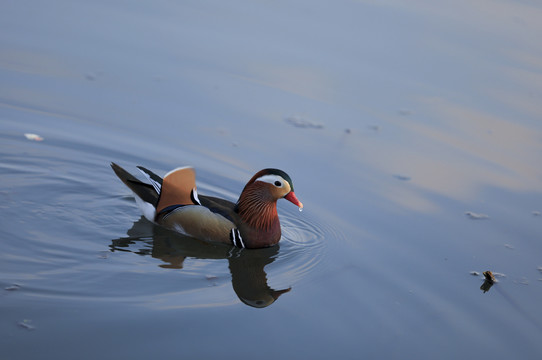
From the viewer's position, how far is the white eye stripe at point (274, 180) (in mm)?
7465

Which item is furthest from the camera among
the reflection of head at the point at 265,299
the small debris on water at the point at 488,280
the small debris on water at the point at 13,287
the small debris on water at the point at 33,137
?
the small debris on water at the point at 33,137

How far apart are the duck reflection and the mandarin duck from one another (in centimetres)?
10

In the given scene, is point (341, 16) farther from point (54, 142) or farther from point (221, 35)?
point (54, 142)

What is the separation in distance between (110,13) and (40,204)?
18.8ft

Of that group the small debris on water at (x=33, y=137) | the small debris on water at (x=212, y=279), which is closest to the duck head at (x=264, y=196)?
the small debris on water at (x=212, y=279)

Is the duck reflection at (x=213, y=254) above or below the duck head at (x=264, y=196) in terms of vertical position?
below

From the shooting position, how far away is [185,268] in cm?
648

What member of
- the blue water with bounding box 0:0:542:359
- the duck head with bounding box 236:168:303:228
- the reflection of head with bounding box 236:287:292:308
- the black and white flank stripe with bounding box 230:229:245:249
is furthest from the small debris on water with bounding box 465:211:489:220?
the reflection of head with bounding box 236:287:292:308

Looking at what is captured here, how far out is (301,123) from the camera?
9930 mm

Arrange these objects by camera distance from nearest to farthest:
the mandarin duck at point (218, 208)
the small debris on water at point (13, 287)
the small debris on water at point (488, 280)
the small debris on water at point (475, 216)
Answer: the small debris on water at point (13, 287) < the small debris on water at point (488, 280) < the mandarin duck at point (218, 208) < the small debris on water at point (475, 216)

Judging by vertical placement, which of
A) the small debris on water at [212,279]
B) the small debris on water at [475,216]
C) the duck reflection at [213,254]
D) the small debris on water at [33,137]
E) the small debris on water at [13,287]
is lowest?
the duck reflection at [213,254]

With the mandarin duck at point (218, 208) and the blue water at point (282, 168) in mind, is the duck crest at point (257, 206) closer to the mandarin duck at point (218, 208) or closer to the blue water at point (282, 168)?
the mandarin duck at point (218, 208)

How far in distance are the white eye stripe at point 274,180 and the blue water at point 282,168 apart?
24.2 inches

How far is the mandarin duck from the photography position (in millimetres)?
7375
